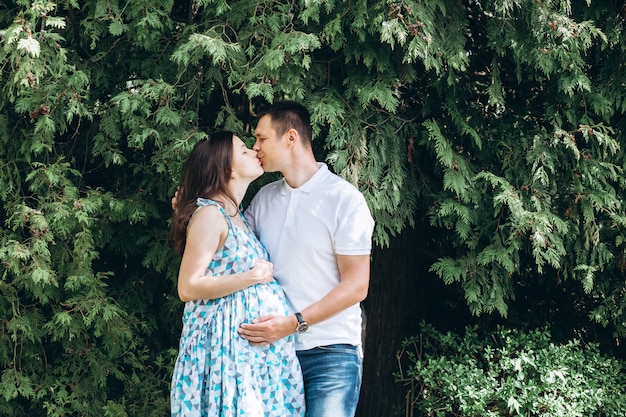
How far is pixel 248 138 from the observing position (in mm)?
4887

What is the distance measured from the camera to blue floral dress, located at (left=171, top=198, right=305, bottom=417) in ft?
12.0

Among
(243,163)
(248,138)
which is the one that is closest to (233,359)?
(243,163)

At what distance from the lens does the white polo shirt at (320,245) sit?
3930 millimetres

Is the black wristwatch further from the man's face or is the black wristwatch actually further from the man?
the man's face

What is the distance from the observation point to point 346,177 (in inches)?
191

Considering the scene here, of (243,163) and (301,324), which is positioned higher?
(243,163)

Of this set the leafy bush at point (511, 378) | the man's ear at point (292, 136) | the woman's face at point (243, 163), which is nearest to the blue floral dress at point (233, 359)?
the woman's face at point (243, 163)

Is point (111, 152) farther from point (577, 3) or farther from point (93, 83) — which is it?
point (577, 3)

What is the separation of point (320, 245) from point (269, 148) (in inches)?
23.0

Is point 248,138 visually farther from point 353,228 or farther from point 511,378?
point 511,378

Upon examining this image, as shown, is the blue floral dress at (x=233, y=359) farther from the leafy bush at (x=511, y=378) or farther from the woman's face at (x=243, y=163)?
the leafy bush at (x=511, y=378)

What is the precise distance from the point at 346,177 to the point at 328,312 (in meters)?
1.23

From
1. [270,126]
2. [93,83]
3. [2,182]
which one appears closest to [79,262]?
[2,182]

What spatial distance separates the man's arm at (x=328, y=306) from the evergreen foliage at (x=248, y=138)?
103cm
